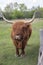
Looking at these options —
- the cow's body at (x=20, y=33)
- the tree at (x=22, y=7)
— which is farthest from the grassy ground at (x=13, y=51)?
the tree at (x=22, y=7)

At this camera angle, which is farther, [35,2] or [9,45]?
[35,2]

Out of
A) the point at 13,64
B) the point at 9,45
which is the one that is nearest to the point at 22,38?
the point at 13,64

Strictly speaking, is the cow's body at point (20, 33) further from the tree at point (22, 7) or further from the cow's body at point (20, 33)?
the tree at point (22, 7)

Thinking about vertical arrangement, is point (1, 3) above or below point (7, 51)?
above

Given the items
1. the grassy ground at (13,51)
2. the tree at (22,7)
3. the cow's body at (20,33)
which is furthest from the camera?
the tree at (22,7)

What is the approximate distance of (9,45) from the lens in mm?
6520

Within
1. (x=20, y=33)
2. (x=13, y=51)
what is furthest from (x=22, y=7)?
(x=20, y=33)

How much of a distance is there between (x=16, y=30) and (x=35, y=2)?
2056 millimetres

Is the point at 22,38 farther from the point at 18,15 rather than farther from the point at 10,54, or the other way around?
the point at 18,15

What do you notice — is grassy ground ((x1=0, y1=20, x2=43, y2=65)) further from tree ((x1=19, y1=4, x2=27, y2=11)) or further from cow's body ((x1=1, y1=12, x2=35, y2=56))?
tree ((x1=19, y1=4, x2=27, y2=11))

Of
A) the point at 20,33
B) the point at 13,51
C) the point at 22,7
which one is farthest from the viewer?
the point at 22,7

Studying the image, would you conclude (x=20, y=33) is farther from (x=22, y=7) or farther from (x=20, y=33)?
(x=22, y=7)

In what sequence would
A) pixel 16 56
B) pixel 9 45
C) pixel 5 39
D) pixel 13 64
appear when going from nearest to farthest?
1. pixel 13 64
2. pixel 16 56
3. pixel 9 45
4. pixel 5 39

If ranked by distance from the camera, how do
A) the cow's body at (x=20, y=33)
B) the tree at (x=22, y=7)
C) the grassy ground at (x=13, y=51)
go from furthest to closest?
the tree at (x=22, y=7)
the grassy ground at (x=13, y=51)
the cow's body at (x=20, y=33)
